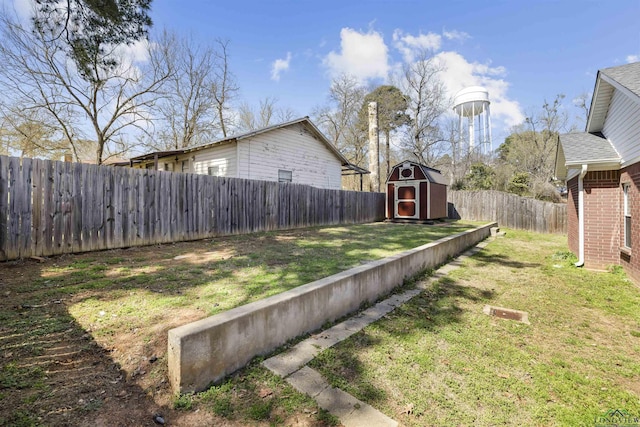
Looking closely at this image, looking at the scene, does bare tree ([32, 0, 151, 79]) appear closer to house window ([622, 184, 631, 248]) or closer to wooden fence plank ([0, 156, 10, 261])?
wooden fence plank ([0, 156, 10, 261])

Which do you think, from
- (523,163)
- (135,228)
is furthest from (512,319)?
(523,163)

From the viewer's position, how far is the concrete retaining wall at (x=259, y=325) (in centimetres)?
192

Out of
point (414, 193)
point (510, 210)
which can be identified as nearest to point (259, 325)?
point (414, 193)

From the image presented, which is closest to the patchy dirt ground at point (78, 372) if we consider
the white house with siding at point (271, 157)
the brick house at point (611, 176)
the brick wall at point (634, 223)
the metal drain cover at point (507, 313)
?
the metal drain cover at point (507, 313)

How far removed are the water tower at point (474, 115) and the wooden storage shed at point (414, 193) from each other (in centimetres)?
1371

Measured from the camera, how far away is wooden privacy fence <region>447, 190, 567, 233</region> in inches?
509

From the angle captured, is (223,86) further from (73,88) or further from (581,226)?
(581,226)

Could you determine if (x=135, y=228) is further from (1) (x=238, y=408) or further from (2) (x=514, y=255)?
(2) (x=514, y=255)

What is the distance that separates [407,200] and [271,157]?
693cm

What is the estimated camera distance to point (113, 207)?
583 cm

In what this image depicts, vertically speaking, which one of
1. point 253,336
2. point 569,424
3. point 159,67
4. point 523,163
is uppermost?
point 159,67

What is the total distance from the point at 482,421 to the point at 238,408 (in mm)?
1675

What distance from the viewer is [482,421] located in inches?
75.7

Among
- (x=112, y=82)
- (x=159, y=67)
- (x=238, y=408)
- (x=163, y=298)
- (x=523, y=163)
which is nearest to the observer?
(x=238, y=408)
